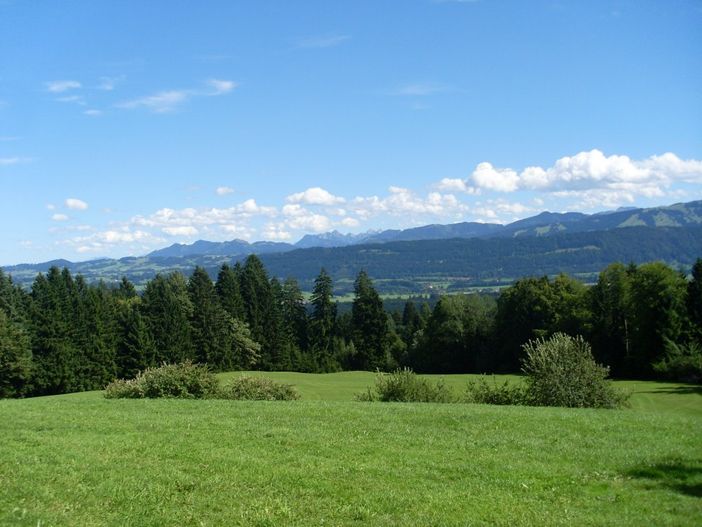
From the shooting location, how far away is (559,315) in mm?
74438

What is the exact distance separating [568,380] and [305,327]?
6665 cm

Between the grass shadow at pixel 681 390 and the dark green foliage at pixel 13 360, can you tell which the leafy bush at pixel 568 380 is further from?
the dark green foliage at pixel 13 360

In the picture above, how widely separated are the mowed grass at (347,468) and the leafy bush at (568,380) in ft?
21.1

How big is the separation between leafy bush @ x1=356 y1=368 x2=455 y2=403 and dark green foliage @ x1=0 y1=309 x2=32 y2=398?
42703 mm

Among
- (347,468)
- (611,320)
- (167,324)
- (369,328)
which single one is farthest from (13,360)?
(611,320)

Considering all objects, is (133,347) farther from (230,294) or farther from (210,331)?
(230,294)

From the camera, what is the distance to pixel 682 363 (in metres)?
56.8

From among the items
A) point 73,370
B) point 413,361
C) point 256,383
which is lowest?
point 413,361

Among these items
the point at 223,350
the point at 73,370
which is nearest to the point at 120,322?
the point at 73,370

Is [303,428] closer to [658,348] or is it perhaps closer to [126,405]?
[126,405]

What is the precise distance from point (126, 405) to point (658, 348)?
5596 centimetres

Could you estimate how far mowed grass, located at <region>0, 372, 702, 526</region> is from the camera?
35.6 feet

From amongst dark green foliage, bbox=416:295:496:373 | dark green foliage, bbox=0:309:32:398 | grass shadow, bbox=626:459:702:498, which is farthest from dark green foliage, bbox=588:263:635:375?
dark green foliage, bbox=0:309:32:398

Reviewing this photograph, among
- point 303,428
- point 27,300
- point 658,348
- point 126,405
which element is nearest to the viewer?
point 303,428
